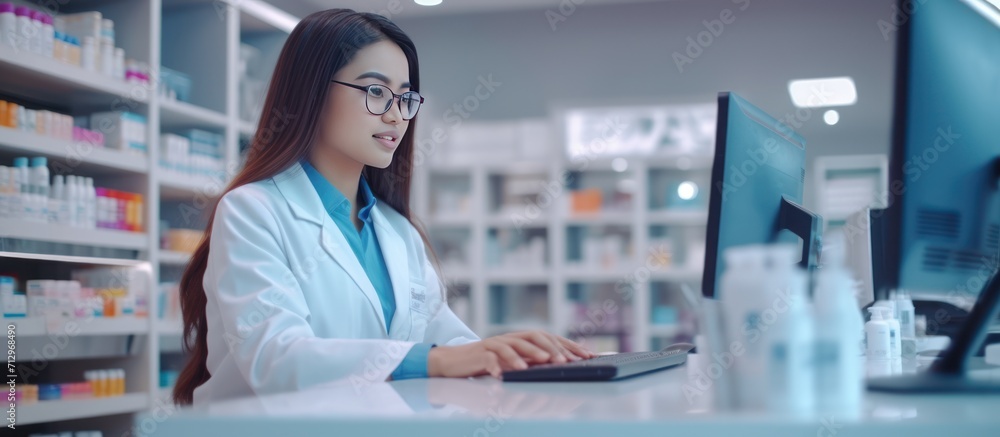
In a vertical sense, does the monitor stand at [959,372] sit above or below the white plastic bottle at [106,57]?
below

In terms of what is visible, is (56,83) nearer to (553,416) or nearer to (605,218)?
(553,416)

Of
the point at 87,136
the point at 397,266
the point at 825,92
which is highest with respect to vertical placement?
the point at 825,92

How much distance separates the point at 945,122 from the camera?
1.22 m

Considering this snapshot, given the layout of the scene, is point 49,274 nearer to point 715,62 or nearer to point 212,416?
point 212,416

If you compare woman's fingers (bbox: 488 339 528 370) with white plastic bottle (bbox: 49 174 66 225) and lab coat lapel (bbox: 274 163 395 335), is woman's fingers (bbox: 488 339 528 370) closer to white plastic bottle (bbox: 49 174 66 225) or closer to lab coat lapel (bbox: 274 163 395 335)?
lab coat lapel (bbox: 274 163 395 335)

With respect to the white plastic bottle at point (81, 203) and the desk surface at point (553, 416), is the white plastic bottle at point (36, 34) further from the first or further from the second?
the desk surface at point (553, 416)

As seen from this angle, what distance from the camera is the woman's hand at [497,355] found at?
4.18 feet

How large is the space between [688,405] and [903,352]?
101 centimetres

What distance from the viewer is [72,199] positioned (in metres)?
3.31

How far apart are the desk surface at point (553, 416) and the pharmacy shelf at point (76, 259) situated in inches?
97.3

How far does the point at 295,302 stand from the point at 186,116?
2844 mm

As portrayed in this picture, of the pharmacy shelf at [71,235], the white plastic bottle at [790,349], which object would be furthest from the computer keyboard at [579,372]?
the pharmacy shelf at [71,235]

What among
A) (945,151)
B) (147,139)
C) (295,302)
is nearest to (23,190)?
(147,139)

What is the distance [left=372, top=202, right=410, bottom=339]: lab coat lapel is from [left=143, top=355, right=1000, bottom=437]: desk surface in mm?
766
